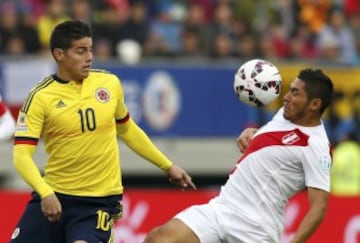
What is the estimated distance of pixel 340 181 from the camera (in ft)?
55.2

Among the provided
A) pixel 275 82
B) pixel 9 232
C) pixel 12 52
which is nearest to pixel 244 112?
pixel 12 52

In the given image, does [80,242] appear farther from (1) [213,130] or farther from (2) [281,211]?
(1) [213,130]

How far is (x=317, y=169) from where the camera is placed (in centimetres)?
869

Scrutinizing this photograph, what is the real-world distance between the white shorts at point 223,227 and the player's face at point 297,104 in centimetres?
78

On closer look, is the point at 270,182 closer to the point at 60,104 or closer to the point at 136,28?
the point at 60,104

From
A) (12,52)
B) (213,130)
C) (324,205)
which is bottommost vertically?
(213,130)

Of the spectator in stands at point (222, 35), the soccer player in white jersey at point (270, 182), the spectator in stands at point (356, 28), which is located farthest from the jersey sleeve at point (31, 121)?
the spectator in stands at point (356, 28)

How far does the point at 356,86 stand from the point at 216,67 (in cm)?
230

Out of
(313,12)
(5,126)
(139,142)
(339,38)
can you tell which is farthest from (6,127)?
(313,12)

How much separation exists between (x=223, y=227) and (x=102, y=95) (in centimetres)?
125

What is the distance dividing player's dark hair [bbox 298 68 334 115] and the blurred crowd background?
30.6 feet

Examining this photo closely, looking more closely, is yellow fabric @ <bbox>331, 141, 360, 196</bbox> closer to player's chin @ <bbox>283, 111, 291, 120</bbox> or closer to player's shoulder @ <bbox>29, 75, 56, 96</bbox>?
player's chin @ <bbox>283, 111, 291, 120</bbox>

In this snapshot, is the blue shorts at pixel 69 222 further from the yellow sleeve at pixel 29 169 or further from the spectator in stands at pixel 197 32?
the spectator in stands at pixel 197 32

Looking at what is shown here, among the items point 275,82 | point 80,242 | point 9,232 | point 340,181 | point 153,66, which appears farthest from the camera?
point 153,66
